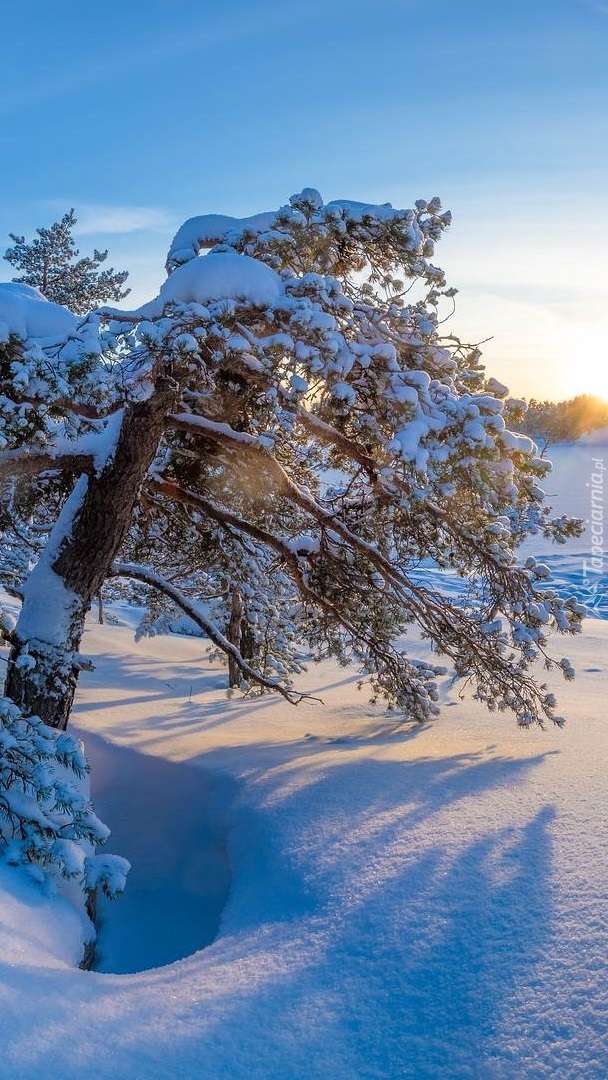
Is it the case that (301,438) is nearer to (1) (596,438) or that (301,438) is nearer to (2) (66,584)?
(2) (66,584)

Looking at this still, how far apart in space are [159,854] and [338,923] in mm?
2796

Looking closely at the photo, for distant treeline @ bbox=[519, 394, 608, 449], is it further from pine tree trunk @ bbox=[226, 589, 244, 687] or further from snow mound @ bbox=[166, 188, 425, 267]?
snow mound @ bbox=[166, 188, 425, 267]

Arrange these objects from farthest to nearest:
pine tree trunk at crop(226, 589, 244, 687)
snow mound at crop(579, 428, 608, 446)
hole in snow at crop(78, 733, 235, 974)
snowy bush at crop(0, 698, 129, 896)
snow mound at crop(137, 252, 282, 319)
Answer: snow mound at crop(579, 428, 608, 446) < pine tree trunk at crop(226, 589, 244, 687) < hole in snow at crop(78, 733, 235, 974) < snow mound at crop(137, 252, 282, 319) < snowy bush at crop(0, 698, 129, 896)

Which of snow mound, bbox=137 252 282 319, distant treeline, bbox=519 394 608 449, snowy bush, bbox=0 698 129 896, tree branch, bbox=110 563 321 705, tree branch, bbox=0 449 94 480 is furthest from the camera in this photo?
distant treeline, bbox=519 394 608 449

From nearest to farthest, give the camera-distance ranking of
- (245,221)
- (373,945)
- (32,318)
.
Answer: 1. (373,945)
2. (32,318)
3. (245,221)

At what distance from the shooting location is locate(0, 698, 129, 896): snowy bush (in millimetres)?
4078

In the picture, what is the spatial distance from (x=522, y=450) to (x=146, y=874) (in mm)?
4178

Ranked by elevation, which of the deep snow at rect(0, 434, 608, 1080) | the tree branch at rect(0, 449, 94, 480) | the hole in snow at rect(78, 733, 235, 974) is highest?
the tree branch at rect(0, 449, 94, 480)

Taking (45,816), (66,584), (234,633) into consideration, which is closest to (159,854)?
(45,816)

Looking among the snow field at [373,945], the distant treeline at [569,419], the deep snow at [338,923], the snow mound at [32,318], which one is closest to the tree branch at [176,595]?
the deep snow at [338,923]

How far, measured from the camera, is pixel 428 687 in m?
7.47

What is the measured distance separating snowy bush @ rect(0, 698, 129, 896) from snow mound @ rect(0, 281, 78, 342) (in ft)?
7.37

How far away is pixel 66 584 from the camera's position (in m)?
5.73

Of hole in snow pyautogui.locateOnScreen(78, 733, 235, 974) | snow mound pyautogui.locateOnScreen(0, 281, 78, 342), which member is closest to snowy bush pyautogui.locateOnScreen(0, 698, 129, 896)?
hole in snow pyautogui.locateOnScreen(78, 733, 235, 974)
